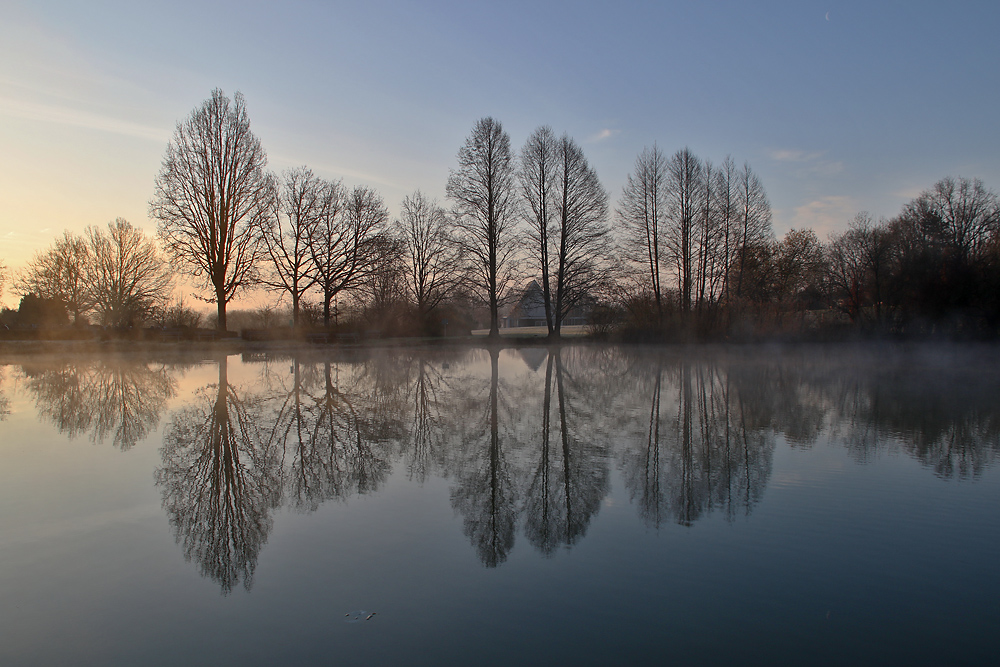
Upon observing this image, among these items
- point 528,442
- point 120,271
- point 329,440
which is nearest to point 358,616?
point 528,442

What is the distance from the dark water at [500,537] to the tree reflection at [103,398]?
0.41 ft

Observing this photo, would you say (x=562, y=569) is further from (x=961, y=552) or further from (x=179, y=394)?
(x=179, y=394)

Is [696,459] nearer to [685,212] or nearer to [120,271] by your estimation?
[685,212]

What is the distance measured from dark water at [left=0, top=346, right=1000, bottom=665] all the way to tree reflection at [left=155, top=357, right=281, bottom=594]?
0.10ft

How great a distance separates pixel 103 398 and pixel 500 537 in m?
9.94

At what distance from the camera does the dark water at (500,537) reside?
8.93 feet

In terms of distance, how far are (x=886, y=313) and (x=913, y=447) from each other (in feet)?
88.3

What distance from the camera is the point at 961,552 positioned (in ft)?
12.0

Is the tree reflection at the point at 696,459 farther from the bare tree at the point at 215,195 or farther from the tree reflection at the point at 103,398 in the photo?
the bare tree at the point at 215,195

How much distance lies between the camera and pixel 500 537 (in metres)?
4.01

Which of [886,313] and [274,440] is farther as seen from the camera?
[886,313]

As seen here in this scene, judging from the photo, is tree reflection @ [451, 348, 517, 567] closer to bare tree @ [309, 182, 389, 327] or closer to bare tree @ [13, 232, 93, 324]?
bare tree @ [309, 182, 389, 327]

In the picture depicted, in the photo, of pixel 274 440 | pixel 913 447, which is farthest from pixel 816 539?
pixel 274 440

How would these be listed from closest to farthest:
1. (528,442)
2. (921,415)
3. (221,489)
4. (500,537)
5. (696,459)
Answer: (500,537) → (221,489) → (696,459) → (528,442) → (921,415)
